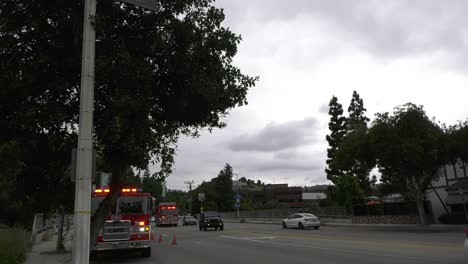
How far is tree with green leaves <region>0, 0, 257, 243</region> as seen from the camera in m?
10.0

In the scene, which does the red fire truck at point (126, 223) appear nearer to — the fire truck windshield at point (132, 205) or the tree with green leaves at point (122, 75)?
the fire truck windshield at point (132, 205)

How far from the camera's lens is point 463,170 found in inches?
1420

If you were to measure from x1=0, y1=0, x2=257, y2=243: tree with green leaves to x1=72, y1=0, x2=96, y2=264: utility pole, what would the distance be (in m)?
0.50

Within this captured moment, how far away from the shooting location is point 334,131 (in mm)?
67875

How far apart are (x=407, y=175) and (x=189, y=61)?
26762 mm

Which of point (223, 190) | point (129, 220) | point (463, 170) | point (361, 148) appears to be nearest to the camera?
point (129, 220)

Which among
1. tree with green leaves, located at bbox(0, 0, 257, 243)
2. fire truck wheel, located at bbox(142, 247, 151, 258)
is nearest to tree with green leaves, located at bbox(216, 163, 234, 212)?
fire truck wheel, located at bbox(142, 247, 151, 258)

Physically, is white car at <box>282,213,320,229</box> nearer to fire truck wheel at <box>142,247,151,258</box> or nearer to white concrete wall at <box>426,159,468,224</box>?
white concrete wall at <box>426,159,468,224</box>

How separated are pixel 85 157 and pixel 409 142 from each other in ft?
88.5

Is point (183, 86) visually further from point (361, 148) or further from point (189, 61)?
point (361, 148)

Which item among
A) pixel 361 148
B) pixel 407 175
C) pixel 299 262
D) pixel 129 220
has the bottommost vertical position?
pixel 299 262

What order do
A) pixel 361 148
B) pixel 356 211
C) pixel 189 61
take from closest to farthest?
pixel 189 61 → pixel 361 148 → pixel 356 211

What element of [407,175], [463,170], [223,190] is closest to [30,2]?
[407,175]

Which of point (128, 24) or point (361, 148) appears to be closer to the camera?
point (128, 24)
